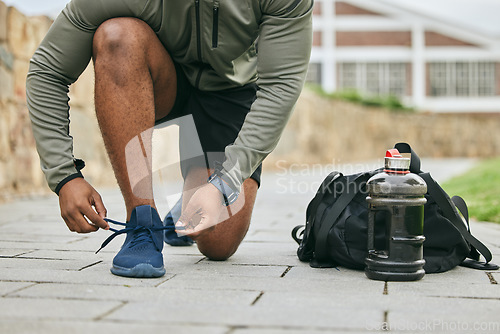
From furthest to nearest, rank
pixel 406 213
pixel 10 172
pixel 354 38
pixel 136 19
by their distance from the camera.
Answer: pixel 354 38, pixel 10 172, pixel 136 19, pixel 406 213

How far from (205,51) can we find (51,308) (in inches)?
44.7

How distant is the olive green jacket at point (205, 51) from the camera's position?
212cm

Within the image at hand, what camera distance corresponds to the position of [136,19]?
2.31 metres

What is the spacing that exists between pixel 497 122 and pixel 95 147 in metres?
21.5

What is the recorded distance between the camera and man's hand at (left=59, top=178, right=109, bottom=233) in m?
2.04

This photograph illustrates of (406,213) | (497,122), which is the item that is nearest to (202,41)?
(406,213)

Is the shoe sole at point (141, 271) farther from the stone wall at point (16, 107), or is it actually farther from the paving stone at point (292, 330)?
the stone wall at point (16, 107)

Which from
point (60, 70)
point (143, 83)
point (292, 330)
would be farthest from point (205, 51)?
point (292, 330)

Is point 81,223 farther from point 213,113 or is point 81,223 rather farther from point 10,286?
point 213,113

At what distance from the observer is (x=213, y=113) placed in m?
2.72

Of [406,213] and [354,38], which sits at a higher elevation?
[354,38]

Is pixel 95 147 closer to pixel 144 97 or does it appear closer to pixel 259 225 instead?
pixel 259 225

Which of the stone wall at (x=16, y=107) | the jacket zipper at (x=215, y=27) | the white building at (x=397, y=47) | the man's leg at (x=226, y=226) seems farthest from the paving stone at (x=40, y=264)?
the white building at (x=397, y=47)

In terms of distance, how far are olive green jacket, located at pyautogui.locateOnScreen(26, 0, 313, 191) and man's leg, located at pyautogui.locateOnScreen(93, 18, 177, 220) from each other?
72 mm
